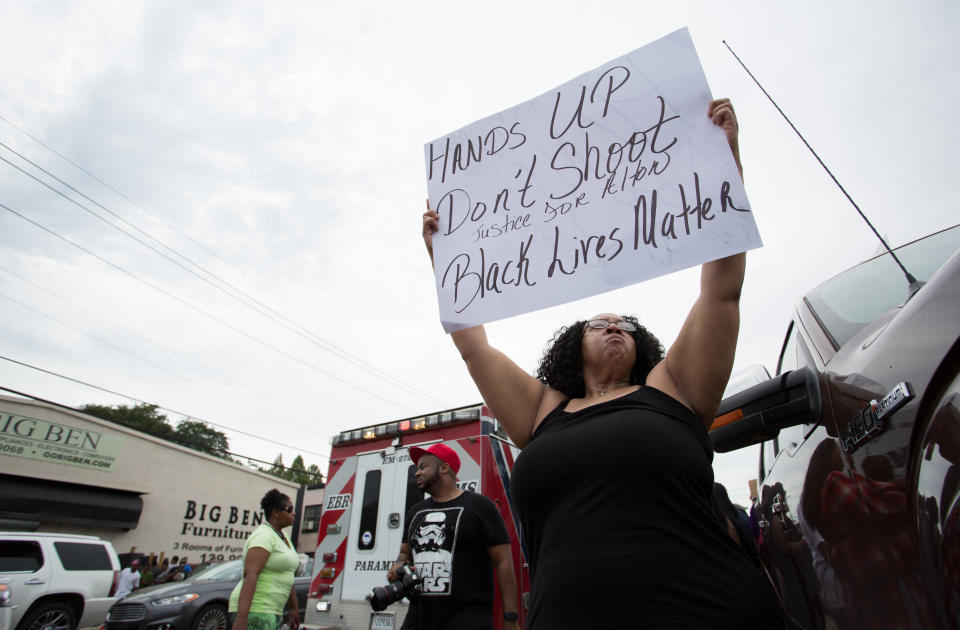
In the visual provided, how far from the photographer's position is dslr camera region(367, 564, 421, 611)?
2871mm

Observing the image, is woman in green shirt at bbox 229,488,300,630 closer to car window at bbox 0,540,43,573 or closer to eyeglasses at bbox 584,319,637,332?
eyeglasses at bbox 584,319,637,332

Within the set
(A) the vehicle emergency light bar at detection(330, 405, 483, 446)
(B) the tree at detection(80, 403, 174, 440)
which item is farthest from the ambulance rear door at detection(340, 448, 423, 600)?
(B) the tree at detection(80, 403, 174, 440)

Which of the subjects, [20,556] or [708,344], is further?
[20,556]

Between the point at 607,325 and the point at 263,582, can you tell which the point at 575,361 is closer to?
the point at 607,325

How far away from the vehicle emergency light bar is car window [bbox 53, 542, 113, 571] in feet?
21.5

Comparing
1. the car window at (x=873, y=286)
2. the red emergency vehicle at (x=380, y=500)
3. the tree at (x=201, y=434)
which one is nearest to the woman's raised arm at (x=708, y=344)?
the car window at (x=873, y=286)

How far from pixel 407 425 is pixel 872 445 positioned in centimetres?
498

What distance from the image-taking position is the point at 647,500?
1.17 meters

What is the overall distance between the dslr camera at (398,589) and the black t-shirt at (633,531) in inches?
74.6

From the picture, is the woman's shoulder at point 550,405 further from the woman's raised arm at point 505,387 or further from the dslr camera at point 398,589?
the dslr camera at point 398,589

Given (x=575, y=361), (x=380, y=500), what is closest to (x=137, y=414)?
(x=380, y=500)

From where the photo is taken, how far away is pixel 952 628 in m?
0.77

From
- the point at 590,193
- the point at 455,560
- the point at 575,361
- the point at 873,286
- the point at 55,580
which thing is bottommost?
the point at 55,580

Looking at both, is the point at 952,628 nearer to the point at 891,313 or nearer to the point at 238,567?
the point at 891,313
